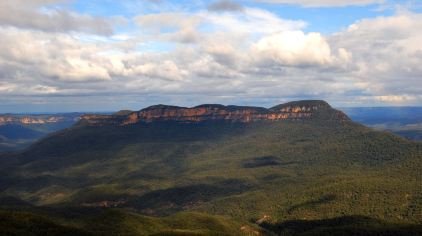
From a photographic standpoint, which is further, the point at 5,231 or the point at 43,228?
the point at 43,228
